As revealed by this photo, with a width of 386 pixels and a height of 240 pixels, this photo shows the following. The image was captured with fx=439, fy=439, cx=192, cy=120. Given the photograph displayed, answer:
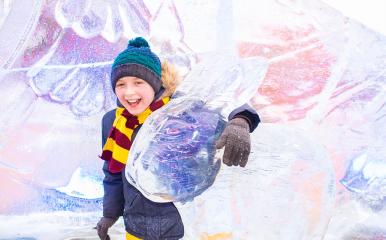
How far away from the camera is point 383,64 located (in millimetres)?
1891

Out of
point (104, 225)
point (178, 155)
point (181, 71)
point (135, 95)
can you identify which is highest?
point (181, 71)

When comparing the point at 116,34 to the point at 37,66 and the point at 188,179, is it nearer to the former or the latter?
the point at 37,66

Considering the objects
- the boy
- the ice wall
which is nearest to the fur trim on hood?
the boy

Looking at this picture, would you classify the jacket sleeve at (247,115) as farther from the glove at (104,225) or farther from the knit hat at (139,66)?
the glove at (104,225)

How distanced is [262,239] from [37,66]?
60.4 inches

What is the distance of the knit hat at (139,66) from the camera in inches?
42.6

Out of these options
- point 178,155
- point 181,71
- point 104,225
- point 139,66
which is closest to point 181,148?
point 178,155

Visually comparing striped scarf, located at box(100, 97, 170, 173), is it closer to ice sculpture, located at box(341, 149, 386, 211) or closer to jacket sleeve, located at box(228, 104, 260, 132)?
jacket sleeve, located at box(228, 104, 260, 132)

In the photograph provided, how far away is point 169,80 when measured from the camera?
3.74ft

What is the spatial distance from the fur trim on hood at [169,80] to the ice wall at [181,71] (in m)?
0.85

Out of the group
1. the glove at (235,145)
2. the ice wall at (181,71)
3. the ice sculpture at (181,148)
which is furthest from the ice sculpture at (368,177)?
the glove at (235,145)

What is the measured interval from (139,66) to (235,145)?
0.35 meters

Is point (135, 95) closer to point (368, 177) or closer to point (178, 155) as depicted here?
point (178, 155)

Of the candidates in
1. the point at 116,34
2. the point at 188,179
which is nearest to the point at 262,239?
the point at 188,179
